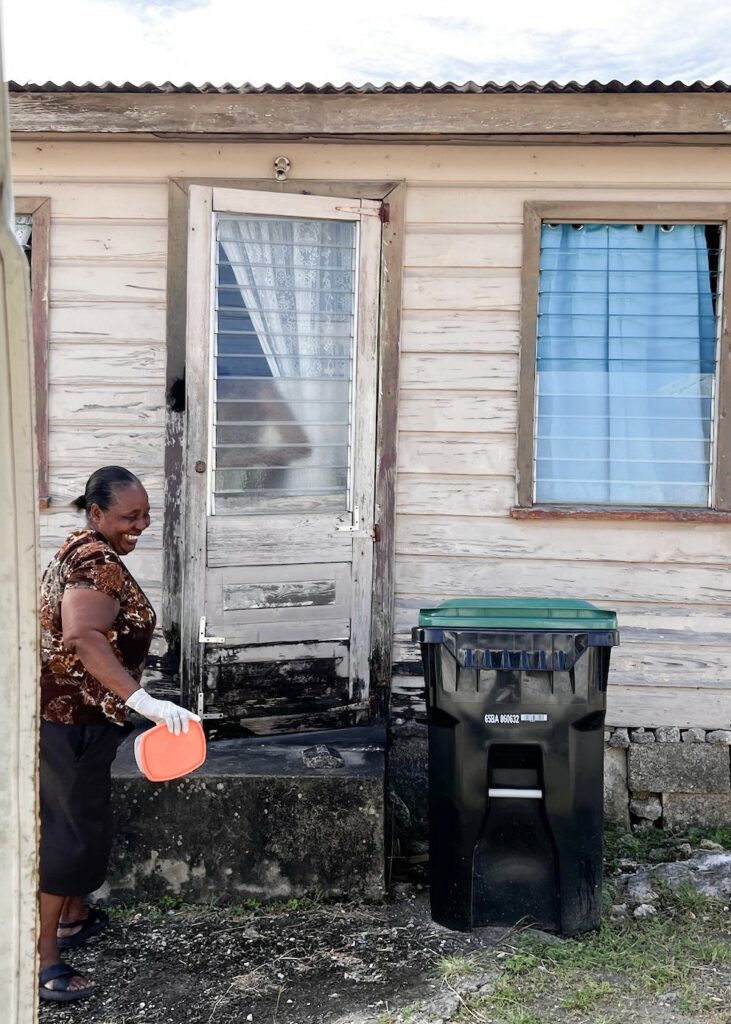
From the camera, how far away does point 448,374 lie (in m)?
4.94

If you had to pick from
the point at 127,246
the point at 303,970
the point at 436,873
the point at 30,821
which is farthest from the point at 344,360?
the point at 30,821

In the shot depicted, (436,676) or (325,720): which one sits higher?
(436,676)

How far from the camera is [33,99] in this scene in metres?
4.66

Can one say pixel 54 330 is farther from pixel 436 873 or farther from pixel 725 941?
pixel 725 941

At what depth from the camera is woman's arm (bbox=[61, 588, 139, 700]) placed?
3.20 metres

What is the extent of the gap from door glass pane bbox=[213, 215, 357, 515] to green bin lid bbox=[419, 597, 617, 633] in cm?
142

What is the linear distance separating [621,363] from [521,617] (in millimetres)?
1964

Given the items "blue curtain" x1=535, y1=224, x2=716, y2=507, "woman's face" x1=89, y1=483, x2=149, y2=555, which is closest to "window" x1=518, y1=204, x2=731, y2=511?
"blue curtain" x1=535, y1=224, x2=716, y2=507

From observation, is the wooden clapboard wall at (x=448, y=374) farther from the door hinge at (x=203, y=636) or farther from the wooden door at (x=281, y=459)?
the door hinge at (x=203, y=636)

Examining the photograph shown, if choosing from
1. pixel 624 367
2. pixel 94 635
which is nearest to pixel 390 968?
pixel 94 635

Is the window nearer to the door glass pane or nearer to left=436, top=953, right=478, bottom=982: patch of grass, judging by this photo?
the door glass pane

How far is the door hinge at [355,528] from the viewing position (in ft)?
16.0

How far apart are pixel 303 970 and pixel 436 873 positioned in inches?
23.1

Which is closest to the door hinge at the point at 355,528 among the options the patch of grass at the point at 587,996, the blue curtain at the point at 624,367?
the blue curtain at the point at 624,367
